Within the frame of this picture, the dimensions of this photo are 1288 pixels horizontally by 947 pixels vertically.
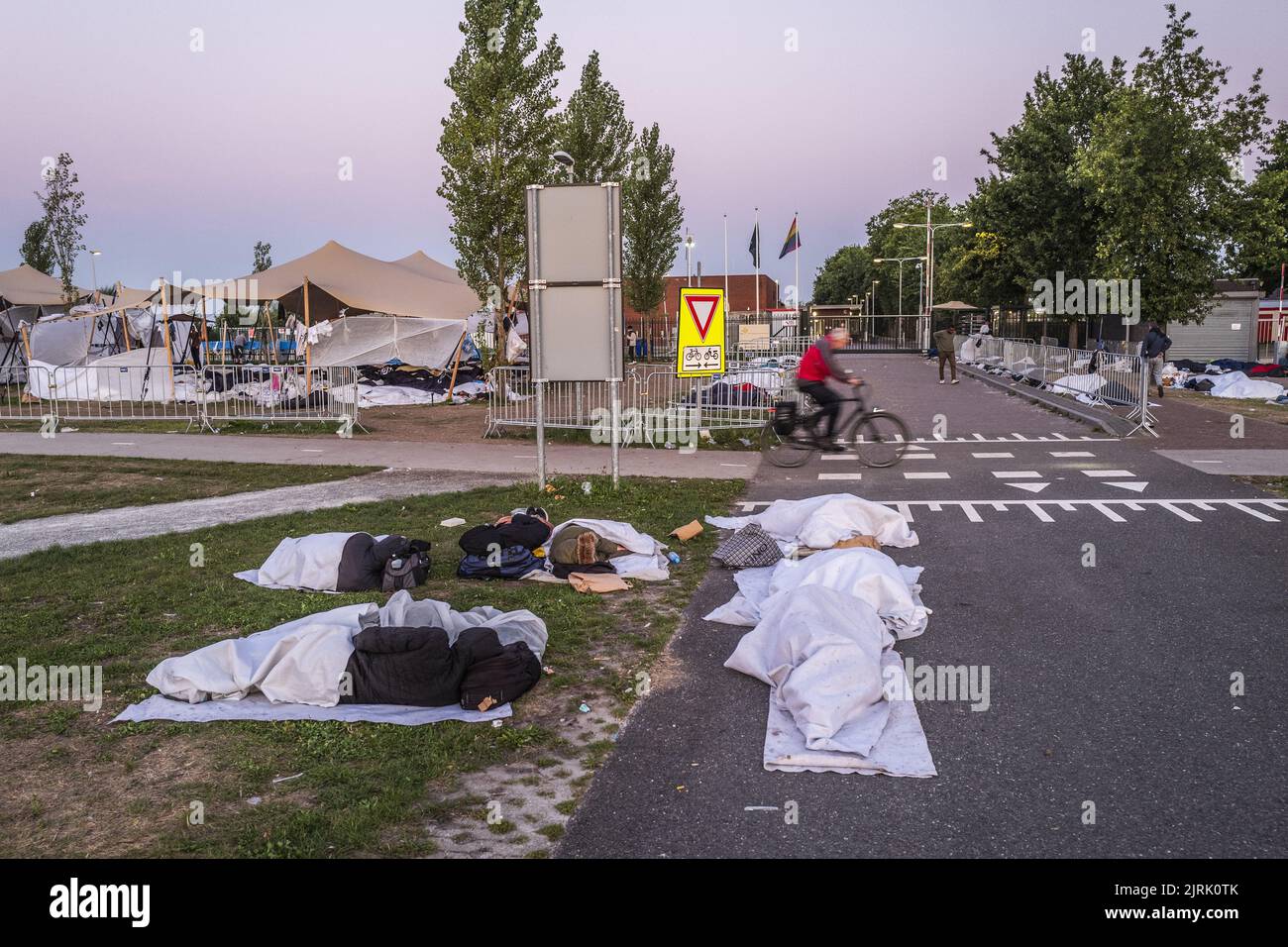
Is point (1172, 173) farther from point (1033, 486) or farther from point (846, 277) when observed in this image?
point (846, 277)

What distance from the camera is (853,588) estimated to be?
6883 millimetres

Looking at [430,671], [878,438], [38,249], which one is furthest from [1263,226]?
[38,249]

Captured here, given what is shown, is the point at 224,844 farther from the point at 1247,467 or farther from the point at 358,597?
the point at 1247,467

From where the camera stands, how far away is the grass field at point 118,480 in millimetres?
12352

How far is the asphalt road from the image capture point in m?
4.05

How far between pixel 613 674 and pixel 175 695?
2.35 metres

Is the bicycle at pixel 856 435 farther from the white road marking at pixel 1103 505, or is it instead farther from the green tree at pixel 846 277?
the green tree at pixel 846 277

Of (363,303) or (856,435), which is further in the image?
(363,303)

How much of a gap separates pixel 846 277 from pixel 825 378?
11923 centimetres

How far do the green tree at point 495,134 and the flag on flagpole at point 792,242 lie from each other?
16214 mm

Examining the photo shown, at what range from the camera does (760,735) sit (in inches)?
202

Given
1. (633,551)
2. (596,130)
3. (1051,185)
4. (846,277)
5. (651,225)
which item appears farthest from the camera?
(846,277)

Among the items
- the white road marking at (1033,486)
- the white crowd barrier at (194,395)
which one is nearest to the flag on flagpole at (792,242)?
the white crowd barrier at (194,395)
